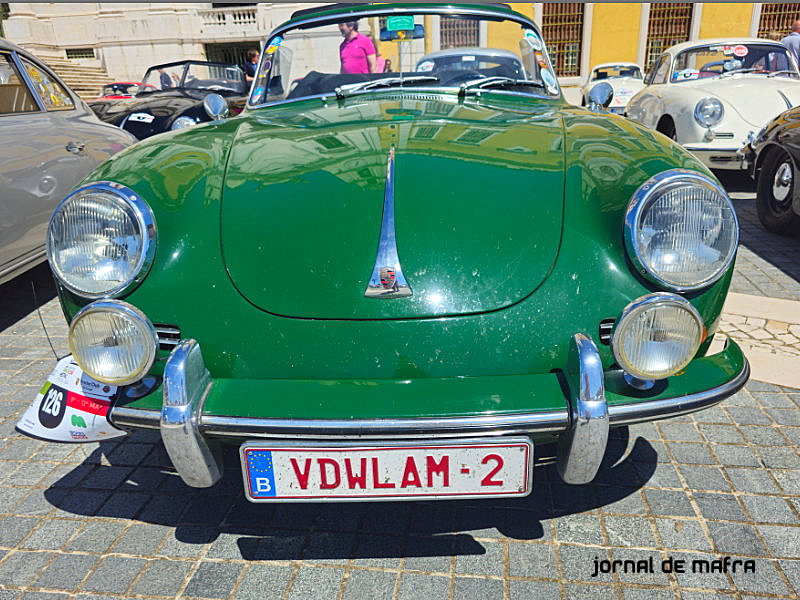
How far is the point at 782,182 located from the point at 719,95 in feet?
6.04

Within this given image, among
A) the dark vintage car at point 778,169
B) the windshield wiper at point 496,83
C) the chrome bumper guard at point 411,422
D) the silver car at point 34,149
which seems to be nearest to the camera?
the chrome bumper guard at point 411,422

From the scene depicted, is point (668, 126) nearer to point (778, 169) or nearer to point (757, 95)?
point (757, 95)

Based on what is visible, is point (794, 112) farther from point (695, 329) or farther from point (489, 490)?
point (489, 490)

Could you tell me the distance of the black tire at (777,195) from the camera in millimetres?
4844

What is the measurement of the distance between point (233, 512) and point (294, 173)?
1109 mm

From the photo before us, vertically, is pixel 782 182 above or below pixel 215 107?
below

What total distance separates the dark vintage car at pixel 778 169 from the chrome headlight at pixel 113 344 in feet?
15.0

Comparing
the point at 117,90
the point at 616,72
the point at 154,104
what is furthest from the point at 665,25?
the point at 154,104

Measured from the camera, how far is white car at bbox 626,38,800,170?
6.08 metres

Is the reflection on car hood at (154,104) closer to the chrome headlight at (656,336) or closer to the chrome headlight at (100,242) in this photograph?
the chrome headlight at (100,242)

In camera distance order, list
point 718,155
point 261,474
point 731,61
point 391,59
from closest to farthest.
→ point 261,474 → point 391,59 → point 718,155 → point 731,61

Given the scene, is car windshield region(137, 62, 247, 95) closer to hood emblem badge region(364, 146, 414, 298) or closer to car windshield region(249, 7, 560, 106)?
car windshield region(249, 7, 560, 106)

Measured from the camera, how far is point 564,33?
21.6m

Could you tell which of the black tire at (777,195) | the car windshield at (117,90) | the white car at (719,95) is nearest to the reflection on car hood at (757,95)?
the white car at (719,95)
